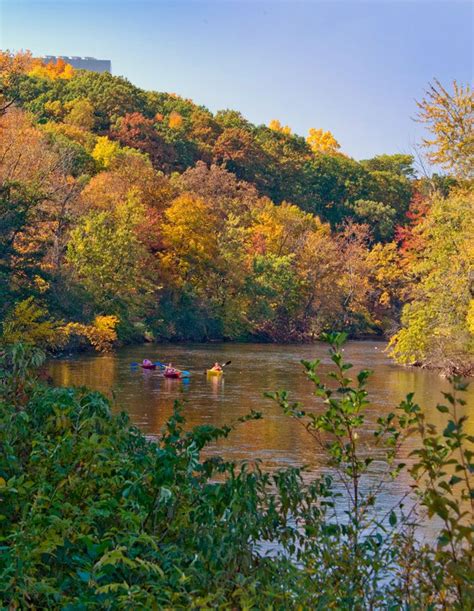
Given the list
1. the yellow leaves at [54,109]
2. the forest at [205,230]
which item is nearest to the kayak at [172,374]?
the forest at [205,230]

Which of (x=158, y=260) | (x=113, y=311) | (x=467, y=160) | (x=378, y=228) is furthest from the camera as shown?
(x=378, y=228)

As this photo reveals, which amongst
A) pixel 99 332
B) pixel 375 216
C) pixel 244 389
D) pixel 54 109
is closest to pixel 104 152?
pixel 54 109

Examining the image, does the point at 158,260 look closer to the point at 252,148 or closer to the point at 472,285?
A: the point at 472,285

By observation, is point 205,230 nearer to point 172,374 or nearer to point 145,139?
point 145,139

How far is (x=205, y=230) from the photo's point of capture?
183ft

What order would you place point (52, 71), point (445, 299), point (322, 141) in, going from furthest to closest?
point (322, 141), point (52, 71), point (445, 299)

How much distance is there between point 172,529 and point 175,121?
8116cm

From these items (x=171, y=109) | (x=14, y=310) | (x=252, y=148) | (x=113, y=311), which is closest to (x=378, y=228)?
(x=252, y=148)

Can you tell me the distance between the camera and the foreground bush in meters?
4.76

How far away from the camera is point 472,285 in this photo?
36.8 meters

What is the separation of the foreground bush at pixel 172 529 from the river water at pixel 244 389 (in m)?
5.84

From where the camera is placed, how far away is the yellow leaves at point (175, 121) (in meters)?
83.6

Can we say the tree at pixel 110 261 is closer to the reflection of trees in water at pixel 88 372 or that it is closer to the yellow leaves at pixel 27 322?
the reflection of trees in water at pixel 88 372

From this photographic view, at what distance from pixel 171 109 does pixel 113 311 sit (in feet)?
163
